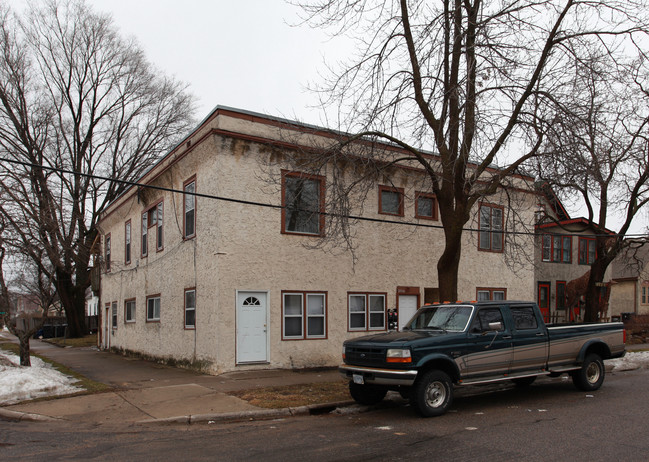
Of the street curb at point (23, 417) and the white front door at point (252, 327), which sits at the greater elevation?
the white front door at point (252, 327)

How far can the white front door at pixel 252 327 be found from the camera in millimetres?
14953

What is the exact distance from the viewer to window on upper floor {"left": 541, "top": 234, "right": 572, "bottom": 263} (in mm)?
30719

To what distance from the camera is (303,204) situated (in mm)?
16531

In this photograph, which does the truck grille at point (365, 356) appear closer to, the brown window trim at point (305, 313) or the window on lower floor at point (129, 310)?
the brown window trim at point (305, 313)

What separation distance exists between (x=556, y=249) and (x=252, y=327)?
22.0 meters

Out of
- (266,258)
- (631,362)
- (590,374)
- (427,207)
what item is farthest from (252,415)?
(631,362)

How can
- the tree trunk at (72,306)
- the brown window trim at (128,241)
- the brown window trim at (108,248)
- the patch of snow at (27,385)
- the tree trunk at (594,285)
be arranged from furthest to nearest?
the tree trunk at (72,306), the brown window trim at (108,248), the brown window trim at (128,241), the tree trunk at (594,285), the patch of snow at (27,385)

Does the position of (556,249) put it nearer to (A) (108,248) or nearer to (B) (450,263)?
(B) (450,263)

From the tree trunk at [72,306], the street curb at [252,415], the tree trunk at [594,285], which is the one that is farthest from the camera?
the tree trunk at [72,306]

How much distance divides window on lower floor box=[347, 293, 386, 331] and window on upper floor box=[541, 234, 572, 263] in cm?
1578

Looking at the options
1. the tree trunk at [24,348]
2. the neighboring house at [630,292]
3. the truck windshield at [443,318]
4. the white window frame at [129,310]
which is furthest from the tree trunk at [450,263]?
the neighboring house at [630,292]

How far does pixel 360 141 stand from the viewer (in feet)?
47.8

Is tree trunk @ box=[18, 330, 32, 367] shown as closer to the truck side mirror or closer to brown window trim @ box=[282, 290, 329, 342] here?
brown window trim @ box=[282, 290, 329, 342]

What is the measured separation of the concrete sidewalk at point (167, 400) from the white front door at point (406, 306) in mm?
3585
